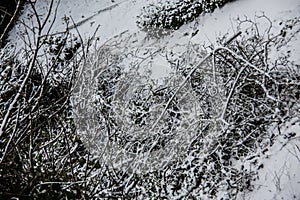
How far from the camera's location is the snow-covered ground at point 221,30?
158 inches

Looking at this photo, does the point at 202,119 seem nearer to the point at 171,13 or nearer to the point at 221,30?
the point at 221,30

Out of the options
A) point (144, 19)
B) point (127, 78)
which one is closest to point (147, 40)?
point (144, 19)

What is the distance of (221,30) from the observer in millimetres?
6684

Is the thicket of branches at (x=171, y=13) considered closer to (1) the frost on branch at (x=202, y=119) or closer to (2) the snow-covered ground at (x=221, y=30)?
(2) the snow-covered ground at (x=221, y=30)

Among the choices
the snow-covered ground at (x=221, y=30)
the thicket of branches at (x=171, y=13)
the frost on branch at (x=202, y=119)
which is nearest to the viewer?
the snow-covered ground at (x=221, y=30)

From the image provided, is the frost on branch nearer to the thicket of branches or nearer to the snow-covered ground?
the snow-covered ground

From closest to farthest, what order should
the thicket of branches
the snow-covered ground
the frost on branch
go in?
the snow-covered ground, the frost on branch, the thicket of branches

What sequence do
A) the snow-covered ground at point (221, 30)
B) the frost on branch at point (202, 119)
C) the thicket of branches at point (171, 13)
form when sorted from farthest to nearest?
the thicket of branches at point (171, 13), the frost on branch at point (202, 119), the snow-covered ground at point (221, 30)

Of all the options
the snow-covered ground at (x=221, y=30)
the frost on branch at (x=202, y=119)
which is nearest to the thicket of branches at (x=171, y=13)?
the snow-covered ground at (x=221, y=30)

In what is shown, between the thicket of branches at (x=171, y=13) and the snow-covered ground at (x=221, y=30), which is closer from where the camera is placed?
the snow-covered ground at (x=221, y=30)

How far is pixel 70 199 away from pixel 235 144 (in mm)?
2633

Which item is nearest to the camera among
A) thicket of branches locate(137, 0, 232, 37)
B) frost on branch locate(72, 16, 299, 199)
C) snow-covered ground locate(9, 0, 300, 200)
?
snow-covered ground locate(9, 0, 300, 200)

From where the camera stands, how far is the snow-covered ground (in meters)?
4.02

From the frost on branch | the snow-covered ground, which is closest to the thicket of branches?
the snow-covered ground
